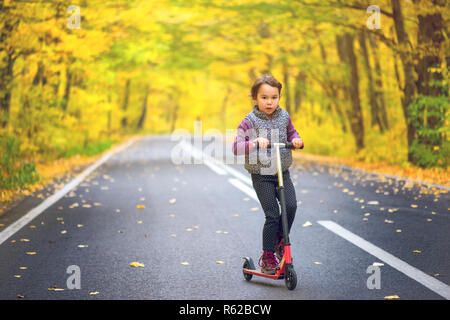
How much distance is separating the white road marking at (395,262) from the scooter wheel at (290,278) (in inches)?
44.7

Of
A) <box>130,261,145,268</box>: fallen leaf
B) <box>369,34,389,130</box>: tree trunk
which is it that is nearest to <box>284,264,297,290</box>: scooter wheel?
<box>130,261,145,268</box>: fallen leaf

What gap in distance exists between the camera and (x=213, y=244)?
6914 millimetres

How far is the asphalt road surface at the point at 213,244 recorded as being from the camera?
16.4 ft

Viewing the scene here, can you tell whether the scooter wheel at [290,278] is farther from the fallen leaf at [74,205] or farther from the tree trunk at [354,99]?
the tree trunk at [354,99]

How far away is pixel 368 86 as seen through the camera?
21.5 metres

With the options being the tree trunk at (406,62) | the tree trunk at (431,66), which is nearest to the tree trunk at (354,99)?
the tree trunk at (406,62)

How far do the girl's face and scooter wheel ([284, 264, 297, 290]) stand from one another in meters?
1.38

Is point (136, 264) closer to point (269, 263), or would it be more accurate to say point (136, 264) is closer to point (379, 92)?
point (269, 263)

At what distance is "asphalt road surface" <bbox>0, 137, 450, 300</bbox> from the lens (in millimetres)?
5008

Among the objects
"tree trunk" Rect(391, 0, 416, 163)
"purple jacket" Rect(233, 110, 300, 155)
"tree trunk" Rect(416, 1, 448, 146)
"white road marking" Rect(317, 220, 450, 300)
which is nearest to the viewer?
"white road marking" Rect(317, 220, 450, 300)

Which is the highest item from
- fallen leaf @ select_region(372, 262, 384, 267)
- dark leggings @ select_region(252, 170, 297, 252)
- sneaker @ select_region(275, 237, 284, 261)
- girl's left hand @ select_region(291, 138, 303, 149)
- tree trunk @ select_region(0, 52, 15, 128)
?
tree trunk @ select_region(0, 52, 15, 128)

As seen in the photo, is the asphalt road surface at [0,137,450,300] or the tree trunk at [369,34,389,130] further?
the tree trunk at [369,34,389,130]

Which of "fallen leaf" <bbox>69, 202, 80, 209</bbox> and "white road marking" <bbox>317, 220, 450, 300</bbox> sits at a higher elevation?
"white road marking" <bbox>317, 220, 450, 300</bbox>

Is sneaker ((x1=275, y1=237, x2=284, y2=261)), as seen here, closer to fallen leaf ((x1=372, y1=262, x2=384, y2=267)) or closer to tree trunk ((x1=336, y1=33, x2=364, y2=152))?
fallen leaf ((x1=372, y1=262, x2=384, y2=267))
